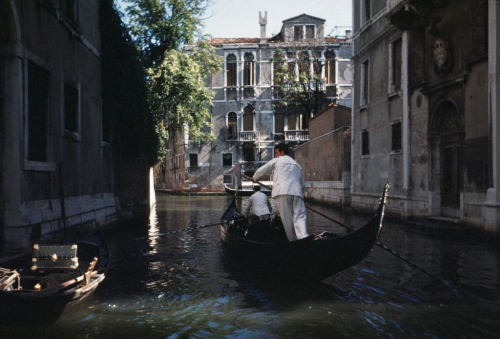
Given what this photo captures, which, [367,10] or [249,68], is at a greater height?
[249,68]

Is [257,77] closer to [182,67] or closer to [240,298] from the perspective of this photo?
[182,67]

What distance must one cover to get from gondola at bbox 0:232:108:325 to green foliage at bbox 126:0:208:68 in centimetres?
1833

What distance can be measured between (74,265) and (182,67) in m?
17.8

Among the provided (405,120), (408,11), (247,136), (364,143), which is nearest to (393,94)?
(405,120)

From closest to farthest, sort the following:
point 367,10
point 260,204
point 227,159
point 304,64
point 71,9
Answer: point 260,204 → point 71,9 → point 367,10 → point 304,64 → point 227,159

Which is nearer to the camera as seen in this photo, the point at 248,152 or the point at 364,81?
the point at 364,81

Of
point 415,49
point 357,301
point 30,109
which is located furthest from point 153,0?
point 357,301

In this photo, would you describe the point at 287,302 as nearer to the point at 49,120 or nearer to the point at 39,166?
the point at 39,166

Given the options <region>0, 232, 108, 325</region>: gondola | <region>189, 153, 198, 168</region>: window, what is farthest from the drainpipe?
<region>189, 153, 198, 168</region>: window

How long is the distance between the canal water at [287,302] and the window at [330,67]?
26.3m

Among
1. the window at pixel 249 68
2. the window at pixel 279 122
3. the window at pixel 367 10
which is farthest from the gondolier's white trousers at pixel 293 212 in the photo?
the window at pixel 249 68

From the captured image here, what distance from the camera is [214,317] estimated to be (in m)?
4.75

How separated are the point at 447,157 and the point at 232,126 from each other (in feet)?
77.0

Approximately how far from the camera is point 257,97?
1355 inches
